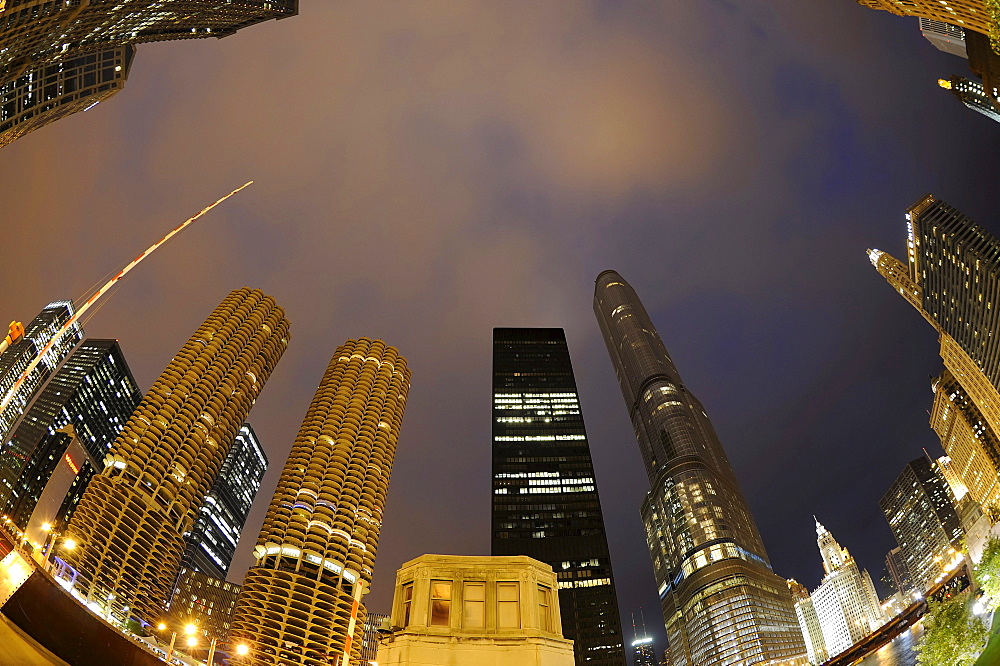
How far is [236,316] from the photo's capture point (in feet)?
622

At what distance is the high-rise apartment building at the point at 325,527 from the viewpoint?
131 m

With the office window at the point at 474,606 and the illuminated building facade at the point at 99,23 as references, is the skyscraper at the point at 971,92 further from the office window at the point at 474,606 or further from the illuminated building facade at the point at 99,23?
the illuminated building facade at the point at 99,23

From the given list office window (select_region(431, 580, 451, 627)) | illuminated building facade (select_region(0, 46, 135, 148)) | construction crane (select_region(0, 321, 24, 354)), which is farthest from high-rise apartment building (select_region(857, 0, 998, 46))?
illuminated building facade (select_region(0, 46, 135, 148))

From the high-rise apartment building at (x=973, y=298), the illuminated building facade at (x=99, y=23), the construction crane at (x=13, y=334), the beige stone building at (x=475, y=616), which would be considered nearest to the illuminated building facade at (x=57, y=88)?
the illuminated building facade at (x=99, y=23)

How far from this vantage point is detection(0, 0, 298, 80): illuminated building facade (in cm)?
9756

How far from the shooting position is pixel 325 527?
493 ft

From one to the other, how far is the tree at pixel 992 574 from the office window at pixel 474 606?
66946 millimetres

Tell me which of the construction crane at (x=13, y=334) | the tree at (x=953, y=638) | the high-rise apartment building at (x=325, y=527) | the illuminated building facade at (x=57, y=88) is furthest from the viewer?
the high-rise apartment building at (x=325, y=527)

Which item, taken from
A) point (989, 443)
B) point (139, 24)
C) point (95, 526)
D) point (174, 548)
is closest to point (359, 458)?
point (174, 548)

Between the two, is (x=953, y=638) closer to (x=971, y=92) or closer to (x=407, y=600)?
(x=407, y=600)

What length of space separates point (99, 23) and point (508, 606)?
149 meters

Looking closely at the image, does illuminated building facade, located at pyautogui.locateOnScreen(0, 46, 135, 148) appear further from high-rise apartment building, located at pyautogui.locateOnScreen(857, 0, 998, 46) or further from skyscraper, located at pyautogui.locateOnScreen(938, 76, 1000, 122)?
skyscraper, located at pyautogui.locateOnScreen(938, 76, 1000, 122)

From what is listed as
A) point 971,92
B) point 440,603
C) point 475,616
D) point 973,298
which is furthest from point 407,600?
point 973,298

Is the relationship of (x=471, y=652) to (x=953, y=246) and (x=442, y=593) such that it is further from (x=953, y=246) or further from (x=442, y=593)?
(x=953, y=246)
